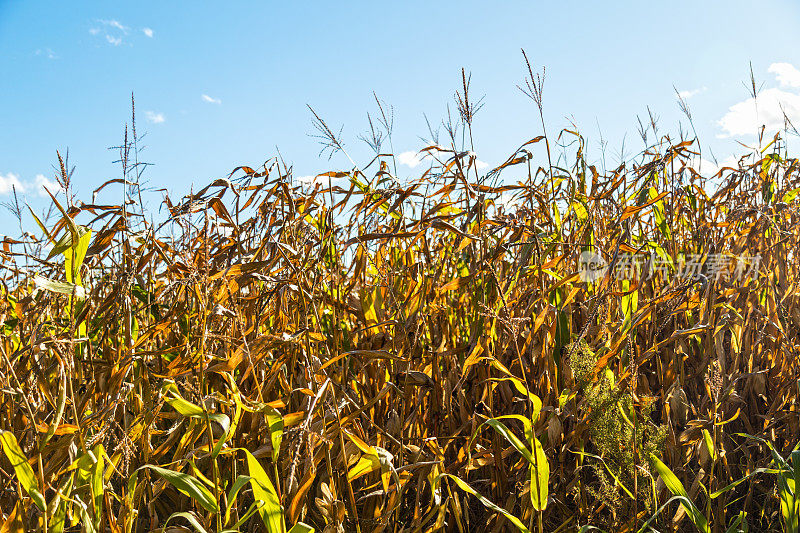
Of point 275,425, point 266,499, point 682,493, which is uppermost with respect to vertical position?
point 275,425

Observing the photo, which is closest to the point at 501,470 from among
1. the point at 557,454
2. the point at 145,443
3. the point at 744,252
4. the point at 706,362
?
the point at 557,454

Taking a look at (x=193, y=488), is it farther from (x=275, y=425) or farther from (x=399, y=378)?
(x=399, y=378)

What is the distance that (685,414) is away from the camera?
51.4 inches

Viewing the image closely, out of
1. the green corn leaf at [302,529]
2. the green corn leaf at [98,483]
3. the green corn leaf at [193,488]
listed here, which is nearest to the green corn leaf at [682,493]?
the green corn leaf at [302,529]

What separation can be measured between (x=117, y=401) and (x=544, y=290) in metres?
0.87

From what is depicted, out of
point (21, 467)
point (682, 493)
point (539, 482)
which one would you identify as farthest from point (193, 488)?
point (682, 493)

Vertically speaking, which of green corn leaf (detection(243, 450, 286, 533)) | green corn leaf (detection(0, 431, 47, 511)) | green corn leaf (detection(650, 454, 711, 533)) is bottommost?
green corn leaf (detection(650, 454, 711, 533))

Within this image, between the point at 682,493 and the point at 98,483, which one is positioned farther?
the point at 682,493

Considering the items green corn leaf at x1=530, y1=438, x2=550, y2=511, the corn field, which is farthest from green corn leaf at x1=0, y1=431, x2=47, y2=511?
green corn leaf at x1=530, y1=438, x2=550, y2=511

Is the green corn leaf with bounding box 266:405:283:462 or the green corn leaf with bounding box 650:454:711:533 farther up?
the green corn leaf with bounding box 266:405:283:462

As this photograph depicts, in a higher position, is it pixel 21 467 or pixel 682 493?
pixel 21 467

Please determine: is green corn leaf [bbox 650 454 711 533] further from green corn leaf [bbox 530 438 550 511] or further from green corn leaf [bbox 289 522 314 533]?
green corn leaf [bbox 289 522 314 533]

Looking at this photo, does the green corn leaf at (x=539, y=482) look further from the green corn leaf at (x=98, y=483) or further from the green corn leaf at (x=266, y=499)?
the green corn leaf at (x=98, y=483)

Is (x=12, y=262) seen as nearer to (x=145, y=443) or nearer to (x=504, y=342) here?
(x=145, y=443)
